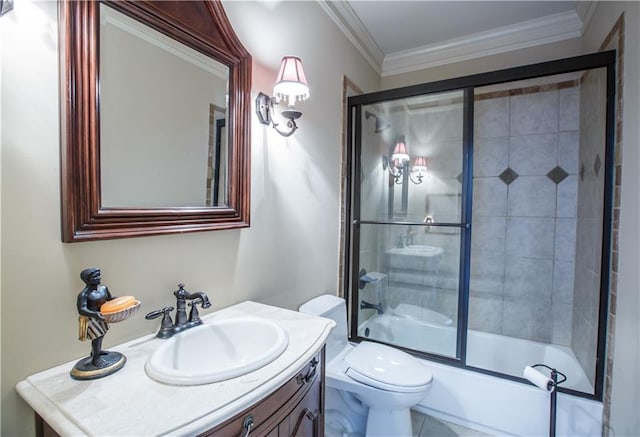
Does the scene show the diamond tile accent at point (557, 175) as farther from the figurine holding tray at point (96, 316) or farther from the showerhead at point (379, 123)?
the figurine holding tray at point (96, 316)

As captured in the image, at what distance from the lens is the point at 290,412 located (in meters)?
0.90

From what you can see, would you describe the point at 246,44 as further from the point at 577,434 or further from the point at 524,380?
the point at 577,434

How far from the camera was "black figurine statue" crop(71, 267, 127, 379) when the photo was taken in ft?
2.46

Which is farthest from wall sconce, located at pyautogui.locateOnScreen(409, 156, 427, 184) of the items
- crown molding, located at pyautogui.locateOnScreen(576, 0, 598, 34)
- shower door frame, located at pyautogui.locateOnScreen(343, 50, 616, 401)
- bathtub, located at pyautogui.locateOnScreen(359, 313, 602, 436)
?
crown molding, located at pyautogui.locateOnScreen(576, 0, 598, 34)

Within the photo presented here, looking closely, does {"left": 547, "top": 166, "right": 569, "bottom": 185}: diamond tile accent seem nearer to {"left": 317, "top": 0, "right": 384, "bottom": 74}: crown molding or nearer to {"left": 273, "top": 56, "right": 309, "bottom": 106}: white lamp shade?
{"left": 317, "top": 0, "right": 384, "bottom": 74}: crown molding

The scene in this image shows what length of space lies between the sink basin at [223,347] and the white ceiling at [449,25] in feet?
6.33

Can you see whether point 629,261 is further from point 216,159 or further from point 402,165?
point 216,159

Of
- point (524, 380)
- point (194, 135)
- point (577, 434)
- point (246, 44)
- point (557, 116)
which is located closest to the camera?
point (194, 135)

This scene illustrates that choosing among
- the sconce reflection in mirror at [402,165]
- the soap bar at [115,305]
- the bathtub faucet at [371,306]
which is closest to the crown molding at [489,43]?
the sconce reflection in mirror at [402,165]

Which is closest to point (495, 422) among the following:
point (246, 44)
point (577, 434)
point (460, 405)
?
point (460, 405)

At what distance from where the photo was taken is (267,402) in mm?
797

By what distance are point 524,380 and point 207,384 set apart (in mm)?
1918

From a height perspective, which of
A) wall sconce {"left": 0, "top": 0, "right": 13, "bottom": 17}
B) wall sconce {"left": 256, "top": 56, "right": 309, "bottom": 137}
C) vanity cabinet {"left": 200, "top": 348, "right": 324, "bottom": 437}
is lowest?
vanity cabinet {"left": 200, "top": 348, "right": 324, "bottom": 437}

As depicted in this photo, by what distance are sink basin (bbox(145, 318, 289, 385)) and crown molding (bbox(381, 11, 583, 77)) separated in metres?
2.65
